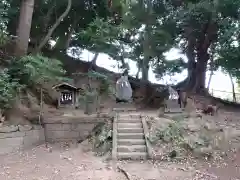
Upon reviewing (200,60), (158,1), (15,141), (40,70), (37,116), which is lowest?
(15,141)

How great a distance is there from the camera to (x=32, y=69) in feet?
25.9

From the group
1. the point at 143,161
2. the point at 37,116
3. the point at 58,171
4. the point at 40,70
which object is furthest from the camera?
the point at 37,116

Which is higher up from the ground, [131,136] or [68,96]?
[68,96]

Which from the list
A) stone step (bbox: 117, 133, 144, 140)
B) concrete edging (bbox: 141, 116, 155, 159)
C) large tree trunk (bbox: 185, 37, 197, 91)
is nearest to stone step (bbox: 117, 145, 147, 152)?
concrete edging (bbox: 141, 116, 155, 159)

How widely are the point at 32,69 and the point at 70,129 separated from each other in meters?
2.35

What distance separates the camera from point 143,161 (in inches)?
263

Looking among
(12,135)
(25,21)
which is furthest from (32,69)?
(25,21)

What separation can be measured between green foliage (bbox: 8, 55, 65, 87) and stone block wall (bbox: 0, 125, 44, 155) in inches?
58.6

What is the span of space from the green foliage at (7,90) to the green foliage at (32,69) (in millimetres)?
269

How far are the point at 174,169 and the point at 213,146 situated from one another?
1795 millimetres

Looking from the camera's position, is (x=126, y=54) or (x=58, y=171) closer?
(x=58, y=171)

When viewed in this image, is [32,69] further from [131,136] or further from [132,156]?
[132,156]

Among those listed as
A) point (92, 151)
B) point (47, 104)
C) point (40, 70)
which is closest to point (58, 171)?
point (92, 151)

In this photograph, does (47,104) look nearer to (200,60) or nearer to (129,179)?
(129,179)
